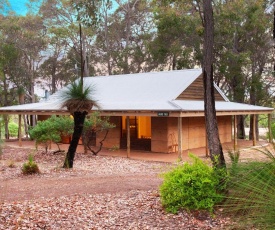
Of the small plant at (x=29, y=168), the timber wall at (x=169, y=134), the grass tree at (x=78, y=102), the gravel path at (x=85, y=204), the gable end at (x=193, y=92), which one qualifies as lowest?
the gravel path at (x=85, y=204)

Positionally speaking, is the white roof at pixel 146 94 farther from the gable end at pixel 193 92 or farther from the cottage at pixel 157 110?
the gable end at pixel 193 92

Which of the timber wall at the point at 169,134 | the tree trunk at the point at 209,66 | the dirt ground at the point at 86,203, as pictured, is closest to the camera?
the dirt ground at the point at 86,203

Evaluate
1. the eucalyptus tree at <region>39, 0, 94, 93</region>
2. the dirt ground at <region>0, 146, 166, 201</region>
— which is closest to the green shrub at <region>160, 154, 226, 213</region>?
the dirt ground at <region>0, 146, 166, 201</region>

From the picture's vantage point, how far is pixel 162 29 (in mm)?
24984

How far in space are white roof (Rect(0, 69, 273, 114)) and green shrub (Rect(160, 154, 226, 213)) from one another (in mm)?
8150

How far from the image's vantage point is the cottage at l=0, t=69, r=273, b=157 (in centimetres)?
1511

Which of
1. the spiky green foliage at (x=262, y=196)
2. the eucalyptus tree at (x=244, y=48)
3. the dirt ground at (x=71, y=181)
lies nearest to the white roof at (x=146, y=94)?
the dirt ground at (x=71, y=181)

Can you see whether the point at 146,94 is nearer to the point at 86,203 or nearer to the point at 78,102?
the point at 78,102

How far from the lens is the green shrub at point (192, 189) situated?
5.68 m

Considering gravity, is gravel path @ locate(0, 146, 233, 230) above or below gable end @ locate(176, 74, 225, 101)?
below

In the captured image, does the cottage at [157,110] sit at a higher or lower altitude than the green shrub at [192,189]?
higher

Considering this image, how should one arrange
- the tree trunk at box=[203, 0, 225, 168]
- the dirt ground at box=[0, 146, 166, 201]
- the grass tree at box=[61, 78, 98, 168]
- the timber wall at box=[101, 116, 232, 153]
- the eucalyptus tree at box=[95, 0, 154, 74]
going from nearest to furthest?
the tree trunk at box=[203, 0, 225, 168] < the dirt ground at box=[0, 146, 166, 201] < the grass tree at box=[61, 78, 98, 168] < the timber wall at box=[101, 116, 232, 153] < the eucalyptus tree at box=[95, 0, 154, 74]

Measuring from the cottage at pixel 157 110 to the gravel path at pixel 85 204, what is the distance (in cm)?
537

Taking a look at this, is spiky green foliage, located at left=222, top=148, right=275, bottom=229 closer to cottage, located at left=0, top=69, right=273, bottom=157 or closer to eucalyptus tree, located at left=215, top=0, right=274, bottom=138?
cottage, located at left=0, top=69, right=273, bottom=157
